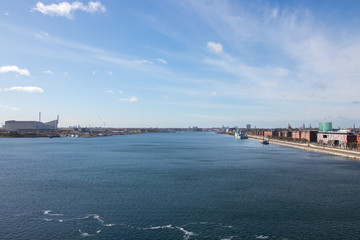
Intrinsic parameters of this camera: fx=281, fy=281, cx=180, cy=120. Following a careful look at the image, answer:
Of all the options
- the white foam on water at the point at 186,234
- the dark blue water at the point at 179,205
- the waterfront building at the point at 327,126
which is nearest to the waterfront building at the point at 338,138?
the waterfront building at the point at 327,126

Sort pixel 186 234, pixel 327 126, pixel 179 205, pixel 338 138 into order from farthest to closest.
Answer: pixel 327 126 < pixel 338 138 < pixel 179 205 < pixel 186 234

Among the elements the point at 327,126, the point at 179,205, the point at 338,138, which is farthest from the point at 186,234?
the point at 327,126

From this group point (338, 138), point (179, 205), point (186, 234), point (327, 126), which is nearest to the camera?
point (186, 234)

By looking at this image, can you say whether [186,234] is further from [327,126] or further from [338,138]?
[327,126]

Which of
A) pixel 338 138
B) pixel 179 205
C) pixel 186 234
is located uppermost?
pixel 338 138

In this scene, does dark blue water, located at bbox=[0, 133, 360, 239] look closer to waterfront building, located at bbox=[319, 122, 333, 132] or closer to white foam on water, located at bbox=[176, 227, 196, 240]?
white foam on water, located at bbox=[176, 227, 196, 240]

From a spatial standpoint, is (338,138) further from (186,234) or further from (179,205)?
(186,234)

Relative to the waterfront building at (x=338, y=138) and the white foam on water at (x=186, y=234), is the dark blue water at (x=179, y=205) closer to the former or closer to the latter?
the white foam on water at (x=186, y=234)

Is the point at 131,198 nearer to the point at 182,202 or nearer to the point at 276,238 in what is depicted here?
the point at 182,202

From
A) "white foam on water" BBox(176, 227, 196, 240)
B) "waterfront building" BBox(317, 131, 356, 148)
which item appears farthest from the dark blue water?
"waterfront building" BBox(317, 131, 356, 148)

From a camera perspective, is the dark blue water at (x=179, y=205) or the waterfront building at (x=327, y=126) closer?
the dark blue water at (x=179, y=205)

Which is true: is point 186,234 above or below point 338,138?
below

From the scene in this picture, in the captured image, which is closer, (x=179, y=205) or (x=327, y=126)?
(x=179, y=205)

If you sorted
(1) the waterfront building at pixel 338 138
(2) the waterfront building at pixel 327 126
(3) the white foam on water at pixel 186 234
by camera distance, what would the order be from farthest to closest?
(2) the waterfront building at pixel 327 126 → (1) the waterfront building at pixel 338 138 → (3) the white foam on water at pixel 186 234
